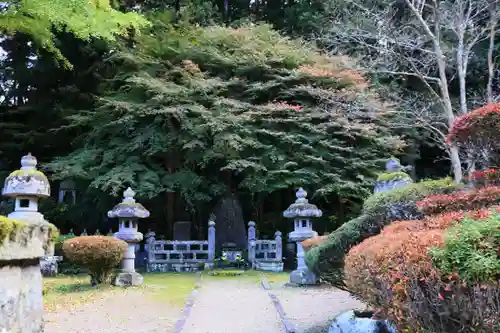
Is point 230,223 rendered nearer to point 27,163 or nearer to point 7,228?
point 27,163

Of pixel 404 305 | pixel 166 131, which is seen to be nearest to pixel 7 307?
pixel 404 305

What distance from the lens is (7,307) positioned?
8.82 ft

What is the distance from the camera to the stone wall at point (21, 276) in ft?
8.74

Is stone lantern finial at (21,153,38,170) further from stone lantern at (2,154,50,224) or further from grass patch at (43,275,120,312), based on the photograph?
grass patch at (43,275,120,312)

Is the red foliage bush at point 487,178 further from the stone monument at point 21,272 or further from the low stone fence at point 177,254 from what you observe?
the low stone fence at point 177,254

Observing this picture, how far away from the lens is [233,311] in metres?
7.38

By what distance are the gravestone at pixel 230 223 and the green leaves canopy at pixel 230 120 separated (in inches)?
49.9

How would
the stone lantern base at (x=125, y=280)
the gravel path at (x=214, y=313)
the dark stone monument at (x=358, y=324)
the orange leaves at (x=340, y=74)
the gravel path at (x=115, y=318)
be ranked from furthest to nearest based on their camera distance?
the orange leaves at (x=340, y=74)
the stone lantern base at (x=125, y=280)
the gravel path at (x=214, y=313)
the gravel path at (x=115, y=318)
the dark stone monument at (x=358, y=324)

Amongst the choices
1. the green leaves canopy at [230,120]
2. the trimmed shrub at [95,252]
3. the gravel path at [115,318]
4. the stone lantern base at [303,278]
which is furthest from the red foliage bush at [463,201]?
the green leaves canopy at [230,120]

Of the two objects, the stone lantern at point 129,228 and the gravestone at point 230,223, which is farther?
the gravestone at point 230,223

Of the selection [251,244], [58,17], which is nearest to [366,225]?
[58,17]

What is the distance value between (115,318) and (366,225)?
3935 mm

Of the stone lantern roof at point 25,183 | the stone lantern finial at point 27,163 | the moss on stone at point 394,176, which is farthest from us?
the stone lantern finial at point 27,163

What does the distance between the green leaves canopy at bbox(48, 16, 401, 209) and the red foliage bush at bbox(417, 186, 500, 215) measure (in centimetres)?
865
